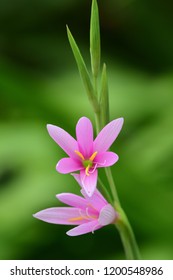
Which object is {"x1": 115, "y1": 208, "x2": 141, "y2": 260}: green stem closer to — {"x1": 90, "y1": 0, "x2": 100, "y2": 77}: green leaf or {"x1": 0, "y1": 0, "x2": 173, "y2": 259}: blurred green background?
{"x1": 90, "y1": 0, "x2": 100, "y2": 77}: green leaf

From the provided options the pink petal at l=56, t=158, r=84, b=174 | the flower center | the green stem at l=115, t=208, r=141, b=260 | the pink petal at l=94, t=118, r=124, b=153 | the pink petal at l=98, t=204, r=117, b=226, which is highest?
the pink petal at l=94, t=118, r=124, b=153

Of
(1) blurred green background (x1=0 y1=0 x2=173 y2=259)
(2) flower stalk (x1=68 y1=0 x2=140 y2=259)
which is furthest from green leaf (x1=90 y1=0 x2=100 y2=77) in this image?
(1) blurred green background (x1=0 y1=0 x2=173 y2=259)

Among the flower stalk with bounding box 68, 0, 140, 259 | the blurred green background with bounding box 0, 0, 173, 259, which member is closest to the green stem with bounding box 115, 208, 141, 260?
the flower stalk with bounding box 68, 0, 140, 259

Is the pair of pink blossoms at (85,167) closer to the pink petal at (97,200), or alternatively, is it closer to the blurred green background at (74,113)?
the pink petal at (97,200)

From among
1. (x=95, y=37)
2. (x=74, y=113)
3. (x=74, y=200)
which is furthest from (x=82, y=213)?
(x=74, y=113)

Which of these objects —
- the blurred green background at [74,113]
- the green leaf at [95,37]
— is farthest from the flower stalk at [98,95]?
the blurred green background at [74,113]

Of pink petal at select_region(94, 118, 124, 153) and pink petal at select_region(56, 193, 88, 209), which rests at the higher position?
pink petal at select_region(94, 118, 124, 153)

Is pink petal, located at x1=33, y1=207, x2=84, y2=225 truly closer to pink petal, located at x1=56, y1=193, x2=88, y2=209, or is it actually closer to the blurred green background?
pink petal, located at x1=56, y1=193, x2=88, y2=209

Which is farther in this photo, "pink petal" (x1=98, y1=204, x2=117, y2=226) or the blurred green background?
the blurred green background
